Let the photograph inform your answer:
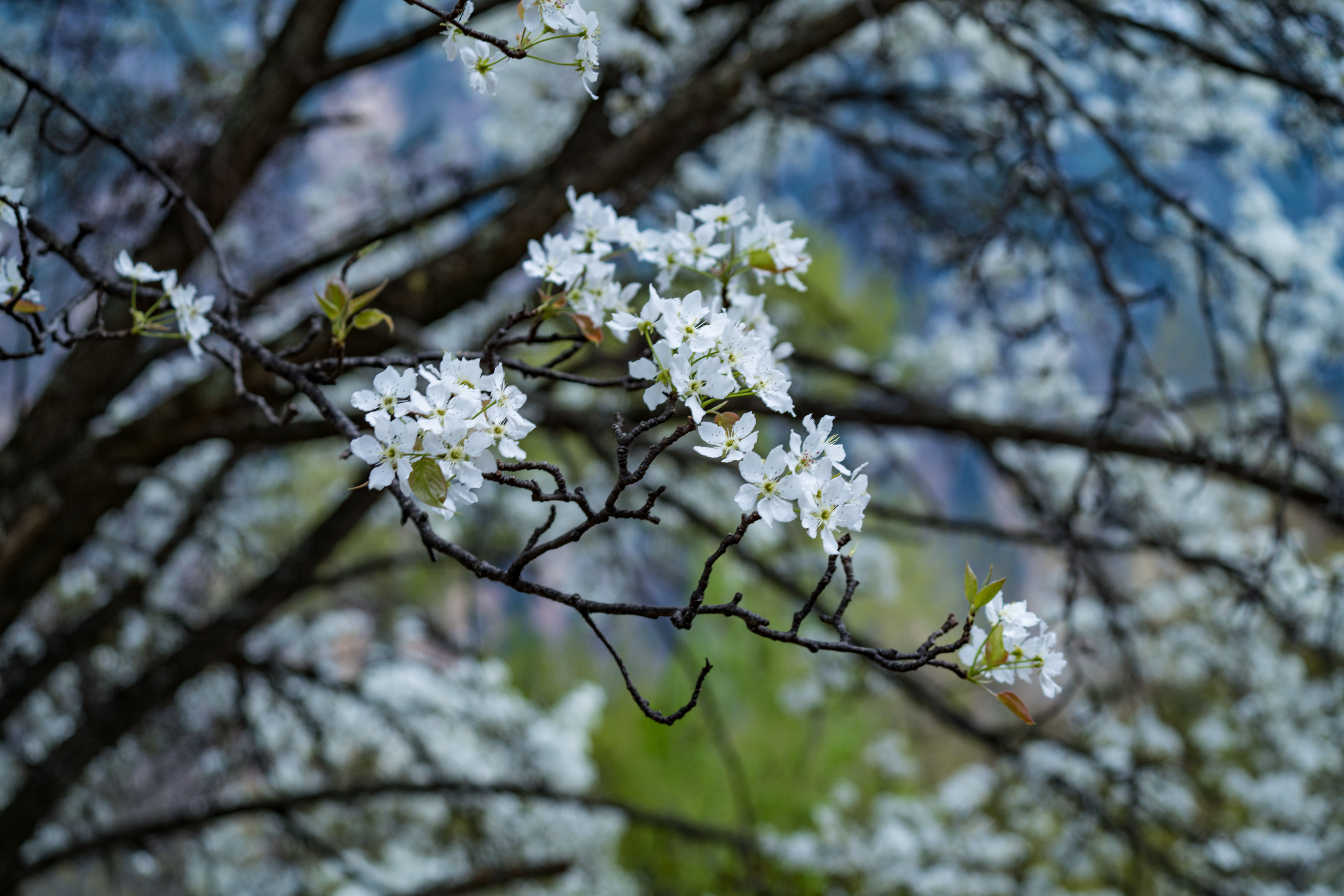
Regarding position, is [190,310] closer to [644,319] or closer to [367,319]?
[367,319]

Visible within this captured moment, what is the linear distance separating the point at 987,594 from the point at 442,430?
1.16 feet

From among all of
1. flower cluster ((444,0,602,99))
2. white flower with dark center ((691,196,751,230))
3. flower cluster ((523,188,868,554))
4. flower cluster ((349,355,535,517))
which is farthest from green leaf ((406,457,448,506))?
white flower with dark center ((691,196,751,230))

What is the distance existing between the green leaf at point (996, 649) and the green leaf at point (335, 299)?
53 cm

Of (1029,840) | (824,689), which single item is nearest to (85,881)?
(824,689)

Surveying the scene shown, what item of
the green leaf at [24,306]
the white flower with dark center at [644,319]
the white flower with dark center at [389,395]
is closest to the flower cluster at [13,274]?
the green leaf at [24,306]

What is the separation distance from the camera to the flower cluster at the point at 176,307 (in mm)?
811

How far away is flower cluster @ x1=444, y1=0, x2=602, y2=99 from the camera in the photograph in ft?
2.15

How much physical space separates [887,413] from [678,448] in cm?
100

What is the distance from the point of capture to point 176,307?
2.75 ft

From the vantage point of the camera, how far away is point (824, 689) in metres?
4.37

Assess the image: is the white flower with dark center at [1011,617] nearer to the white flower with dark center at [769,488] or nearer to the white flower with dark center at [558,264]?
the white flower with dark center at [769,488]

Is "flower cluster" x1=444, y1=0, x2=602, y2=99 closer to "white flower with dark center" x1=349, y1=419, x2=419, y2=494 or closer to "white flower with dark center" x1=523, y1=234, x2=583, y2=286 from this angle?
"white flower with dark center" x1=523, y1=234, x2=583, y2=286

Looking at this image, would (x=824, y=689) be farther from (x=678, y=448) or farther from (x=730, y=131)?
(x=730, y=131)

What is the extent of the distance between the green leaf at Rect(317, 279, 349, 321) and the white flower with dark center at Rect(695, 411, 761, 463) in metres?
0.32
